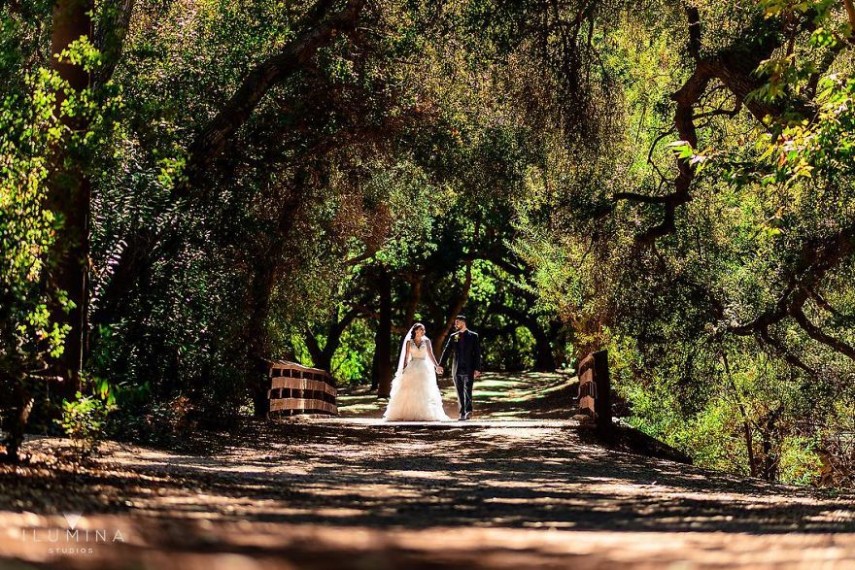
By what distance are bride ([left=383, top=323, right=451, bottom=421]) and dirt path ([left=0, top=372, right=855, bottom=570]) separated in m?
8.14

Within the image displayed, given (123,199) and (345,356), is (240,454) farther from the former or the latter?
(345,356)

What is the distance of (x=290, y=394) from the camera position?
837 inches

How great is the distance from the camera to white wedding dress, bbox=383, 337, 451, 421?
20980 mm

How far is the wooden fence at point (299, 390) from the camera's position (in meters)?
19.6

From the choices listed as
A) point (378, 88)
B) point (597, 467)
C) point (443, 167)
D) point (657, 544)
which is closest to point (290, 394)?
point (443, 167)

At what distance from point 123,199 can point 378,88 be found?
5.14 m

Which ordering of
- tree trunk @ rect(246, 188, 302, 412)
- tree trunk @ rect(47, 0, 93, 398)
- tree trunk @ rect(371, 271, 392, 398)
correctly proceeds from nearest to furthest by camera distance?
tree trunk @ rect(47, 0, 93, 398) < tree trunk @ rect(246, 188, 302, 412) < tree trunk @ rect(371, 271, 392, 398)

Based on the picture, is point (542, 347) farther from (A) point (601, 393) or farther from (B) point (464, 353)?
(A) point (601, 393)

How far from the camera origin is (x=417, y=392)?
21.0 metres

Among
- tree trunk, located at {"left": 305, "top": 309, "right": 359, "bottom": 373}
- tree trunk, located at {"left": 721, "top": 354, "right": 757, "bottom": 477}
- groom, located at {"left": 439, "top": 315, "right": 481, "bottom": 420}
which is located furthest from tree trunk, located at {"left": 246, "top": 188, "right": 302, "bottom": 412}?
tree trunk, located at {"left": 305, "top": 309, "right": 359, "bottom": 373}

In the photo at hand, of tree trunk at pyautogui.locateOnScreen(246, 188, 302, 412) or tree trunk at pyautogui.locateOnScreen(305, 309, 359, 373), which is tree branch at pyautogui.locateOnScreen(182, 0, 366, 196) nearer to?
tree trunk at pyautogui.locateOnScreen(246, 188, 302, 412)

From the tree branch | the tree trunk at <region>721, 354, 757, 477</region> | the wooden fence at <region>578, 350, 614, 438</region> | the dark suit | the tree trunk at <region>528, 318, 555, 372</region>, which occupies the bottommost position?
the tree trunk at <region>721, 354, 757, 477</region>

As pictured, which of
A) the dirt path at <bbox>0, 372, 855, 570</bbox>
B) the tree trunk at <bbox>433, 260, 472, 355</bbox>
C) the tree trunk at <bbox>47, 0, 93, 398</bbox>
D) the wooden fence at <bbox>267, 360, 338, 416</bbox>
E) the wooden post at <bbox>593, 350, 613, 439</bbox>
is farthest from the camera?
the tree trunk at <bbox>433, 260, 472, 355</bbox>

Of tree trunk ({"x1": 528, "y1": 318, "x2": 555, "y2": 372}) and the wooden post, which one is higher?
tree trunk ({"x1": 528, "y1": 318, "x2": 555, "y2": 372})
